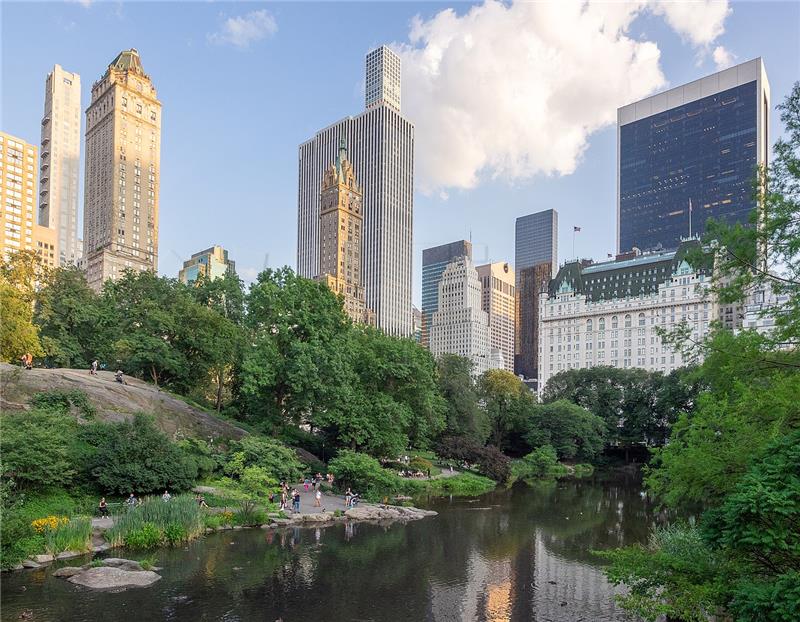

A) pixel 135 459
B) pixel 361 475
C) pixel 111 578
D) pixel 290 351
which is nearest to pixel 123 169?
pixel 290 351

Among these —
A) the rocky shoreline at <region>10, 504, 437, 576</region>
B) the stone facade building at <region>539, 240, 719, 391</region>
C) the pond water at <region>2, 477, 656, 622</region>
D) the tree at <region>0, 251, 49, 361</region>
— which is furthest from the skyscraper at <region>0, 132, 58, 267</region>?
the pond water at <region>2, 477, 656, 622</region>

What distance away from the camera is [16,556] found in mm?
22109

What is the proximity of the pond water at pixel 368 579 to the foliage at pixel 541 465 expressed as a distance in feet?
96.8

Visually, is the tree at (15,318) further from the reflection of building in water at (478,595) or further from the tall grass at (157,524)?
the reflection of building in water at (478,595)

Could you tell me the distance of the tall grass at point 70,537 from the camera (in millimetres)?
24547

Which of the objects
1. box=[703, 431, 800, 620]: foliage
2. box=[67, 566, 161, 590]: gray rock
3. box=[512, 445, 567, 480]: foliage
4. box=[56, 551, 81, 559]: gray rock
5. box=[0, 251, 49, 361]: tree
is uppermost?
box=[0, 251, 49, 361]: tree

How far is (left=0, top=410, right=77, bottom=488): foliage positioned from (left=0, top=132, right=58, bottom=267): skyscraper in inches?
4369

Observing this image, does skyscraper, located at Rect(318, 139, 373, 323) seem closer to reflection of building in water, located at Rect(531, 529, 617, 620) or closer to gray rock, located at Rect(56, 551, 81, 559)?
reflection of building in water, located at Rect(531, 529, 617, 620)

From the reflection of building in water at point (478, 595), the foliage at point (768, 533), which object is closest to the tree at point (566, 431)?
the reflection of building in water at point (478, 595)

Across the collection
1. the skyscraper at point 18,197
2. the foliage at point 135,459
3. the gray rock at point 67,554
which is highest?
the skyscraper at point 18,197

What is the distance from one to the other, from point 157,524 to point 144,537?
1.03 metres

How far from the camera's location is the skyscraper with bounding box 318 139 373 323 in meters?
182

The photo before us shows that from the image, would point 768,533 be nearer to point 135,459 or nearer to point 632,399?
point 135,459

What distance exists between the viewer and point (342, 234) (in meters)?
183
